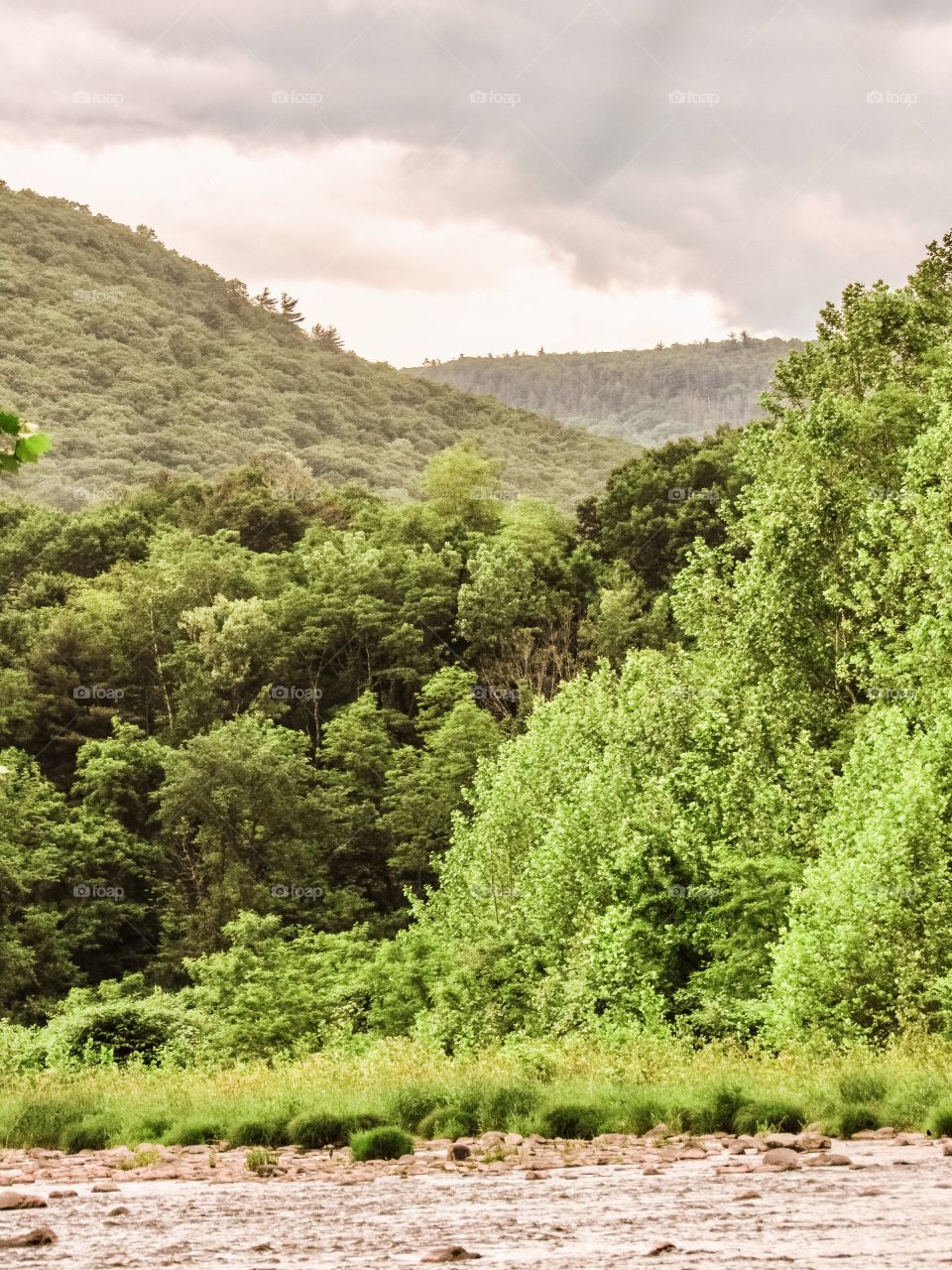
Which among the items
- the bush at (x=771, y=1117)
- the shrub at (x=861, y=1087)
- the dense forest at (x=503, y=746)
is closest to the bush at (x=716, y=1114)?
the bush at (x=771, y=1117)

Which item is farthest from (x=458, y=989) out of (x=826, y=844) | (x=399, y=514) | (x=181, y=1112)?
(x=399, y=514)

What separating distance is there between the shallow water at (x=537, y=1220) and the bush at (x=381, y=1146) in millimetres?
1672

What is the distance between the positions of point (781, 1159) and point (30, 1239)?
16.7 ft

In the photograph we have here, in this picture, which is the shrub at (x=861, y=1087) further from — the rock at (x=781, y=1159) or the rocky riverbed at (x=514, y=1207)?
the rock at (x=781, y=1159)

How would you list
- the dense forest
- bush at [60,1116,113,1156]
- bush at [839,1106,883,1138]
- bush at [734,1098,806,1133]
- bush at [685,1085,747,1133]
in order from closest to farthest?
bush at [839,1106,883,1138], bush at [734,1098,806,1133], bush at [685,1085,747,1133], bush at [60,1116,113,1156], the dense forest

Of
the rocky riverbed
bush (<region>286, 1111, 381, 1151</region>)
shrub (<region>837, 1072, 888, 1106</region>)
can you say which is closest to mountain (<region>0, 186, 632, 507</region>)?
bush (<region>286, 1111, 381, 1151</region>)

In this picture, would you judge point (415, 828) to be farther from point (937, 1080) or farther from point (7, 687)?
point (937, 1080)

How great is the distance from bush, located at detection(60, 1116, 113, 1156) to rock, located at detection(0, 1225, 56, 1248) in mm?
8532

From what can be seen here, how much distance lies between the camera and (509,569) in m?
74.2

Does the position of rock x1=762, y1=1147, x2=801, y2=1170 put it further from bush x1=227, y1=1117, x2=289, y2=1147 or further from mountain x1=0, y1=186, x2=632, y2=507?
mountain x1=0, y1=186, x2=632, y2=507

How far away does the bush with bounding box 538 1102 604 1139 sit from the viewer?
14.1 m

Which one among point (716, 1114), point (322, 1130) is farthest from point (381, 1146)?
point (716, 1114)

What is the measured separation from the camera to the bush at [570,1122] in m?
14.1

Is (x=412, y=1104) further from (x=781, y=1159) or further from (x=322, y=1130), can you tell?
(x=781, y=1159)
